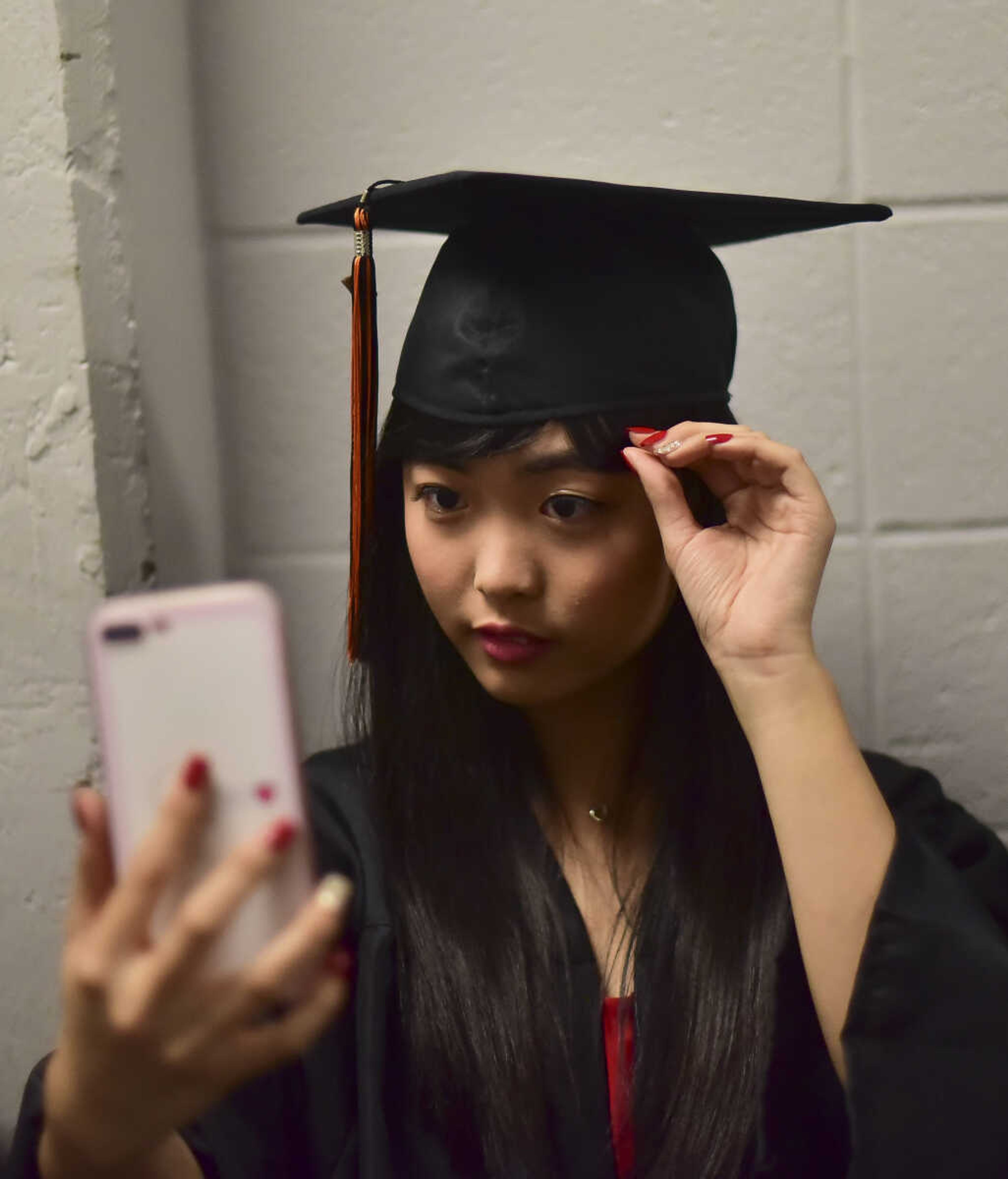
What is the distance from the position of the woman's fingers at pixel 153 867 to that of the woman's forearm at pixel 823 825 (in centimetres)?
42

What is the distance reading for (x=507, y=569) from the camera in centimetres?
71

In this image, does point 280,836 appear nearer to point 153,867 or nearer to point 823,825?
point 153,867

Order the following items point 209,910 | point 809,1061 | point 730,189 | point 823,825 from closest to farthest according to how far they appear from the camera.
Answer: point 209,910
point 823,825
point 809,1061
point 730,189

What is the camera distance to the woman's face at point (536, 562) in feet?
2.35

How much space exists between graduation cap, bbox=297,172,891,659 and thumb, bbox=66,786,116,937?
34 centimetres

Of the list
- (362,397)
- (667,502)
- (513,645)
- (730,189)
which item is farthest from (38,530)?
(730,189)

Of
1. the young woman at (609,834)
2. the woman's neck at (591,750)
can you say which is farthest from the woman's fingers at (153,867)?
the woman's neck at (591,750)

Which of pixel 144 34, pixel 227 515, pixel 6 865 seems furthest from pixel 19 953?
pixel 144 34

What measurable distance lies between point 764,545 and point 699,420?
0.11m

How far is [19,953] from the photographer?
3.01 ft

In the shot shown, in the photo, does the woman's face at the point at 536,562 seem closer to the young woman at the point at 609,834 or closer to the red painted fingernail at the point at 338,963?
the young woman at the point at 609,834

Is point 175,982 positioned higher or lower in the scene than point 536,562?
lower

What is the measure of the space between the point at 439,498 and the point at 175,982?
1.37ft

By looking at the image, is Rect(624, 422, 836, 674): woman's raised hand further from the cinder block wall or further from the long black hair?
the cinder block wall
